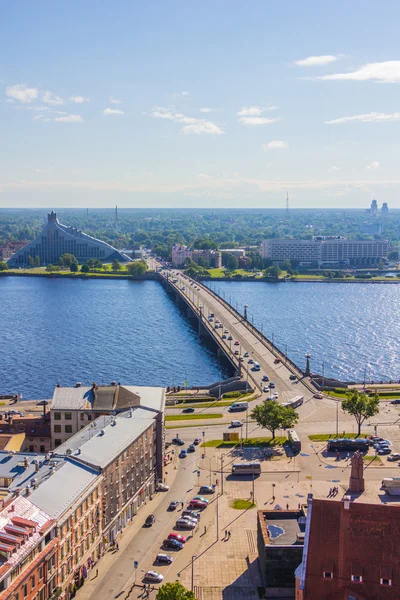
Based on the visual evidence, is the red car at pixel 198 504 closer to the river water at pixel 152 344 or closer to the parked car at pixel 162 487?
the parked car at pixel 162 487

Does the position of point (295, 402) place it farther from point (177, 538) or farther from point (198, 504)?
point (177, 538)

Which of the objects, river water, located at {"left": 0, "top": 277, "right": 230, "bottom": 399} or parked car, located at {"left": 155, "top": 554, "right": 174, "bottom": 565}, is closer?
parked car, located at {"left": 155, "top": 554, "right": 174, "bottom": 565}

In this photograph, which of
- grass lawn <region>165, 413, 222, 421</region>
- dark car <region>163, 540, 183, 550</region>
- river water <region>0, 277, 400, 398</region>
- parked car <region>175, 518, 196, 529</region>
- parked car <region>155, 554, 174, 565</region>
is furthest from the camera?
river water <region>0, 277, 400, 398</region>

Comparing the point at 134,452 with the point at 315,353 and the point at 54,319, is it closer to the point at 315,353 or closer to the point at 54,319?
the point at 315,353

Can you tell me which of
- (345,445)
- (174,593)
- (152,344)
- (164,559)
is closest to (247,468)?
(345,445)

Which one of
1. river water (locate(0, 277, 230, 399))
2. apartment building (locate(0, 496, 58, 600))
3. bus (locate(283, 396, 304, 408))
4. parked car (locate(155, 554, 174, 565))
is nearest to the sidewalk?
parked car (locate(155, 554, 174, 565))

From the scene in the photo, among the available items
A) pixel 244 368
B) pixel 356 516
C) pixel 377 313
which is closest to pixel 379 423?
pixel 244 368

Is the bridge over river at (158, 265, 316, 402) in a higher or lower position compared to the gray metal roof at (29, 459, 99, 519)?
lower

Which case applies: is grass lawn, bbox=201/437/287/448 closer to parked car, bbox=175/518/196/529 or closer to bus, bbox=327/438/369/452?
bus, bbox=327/438/369/452
